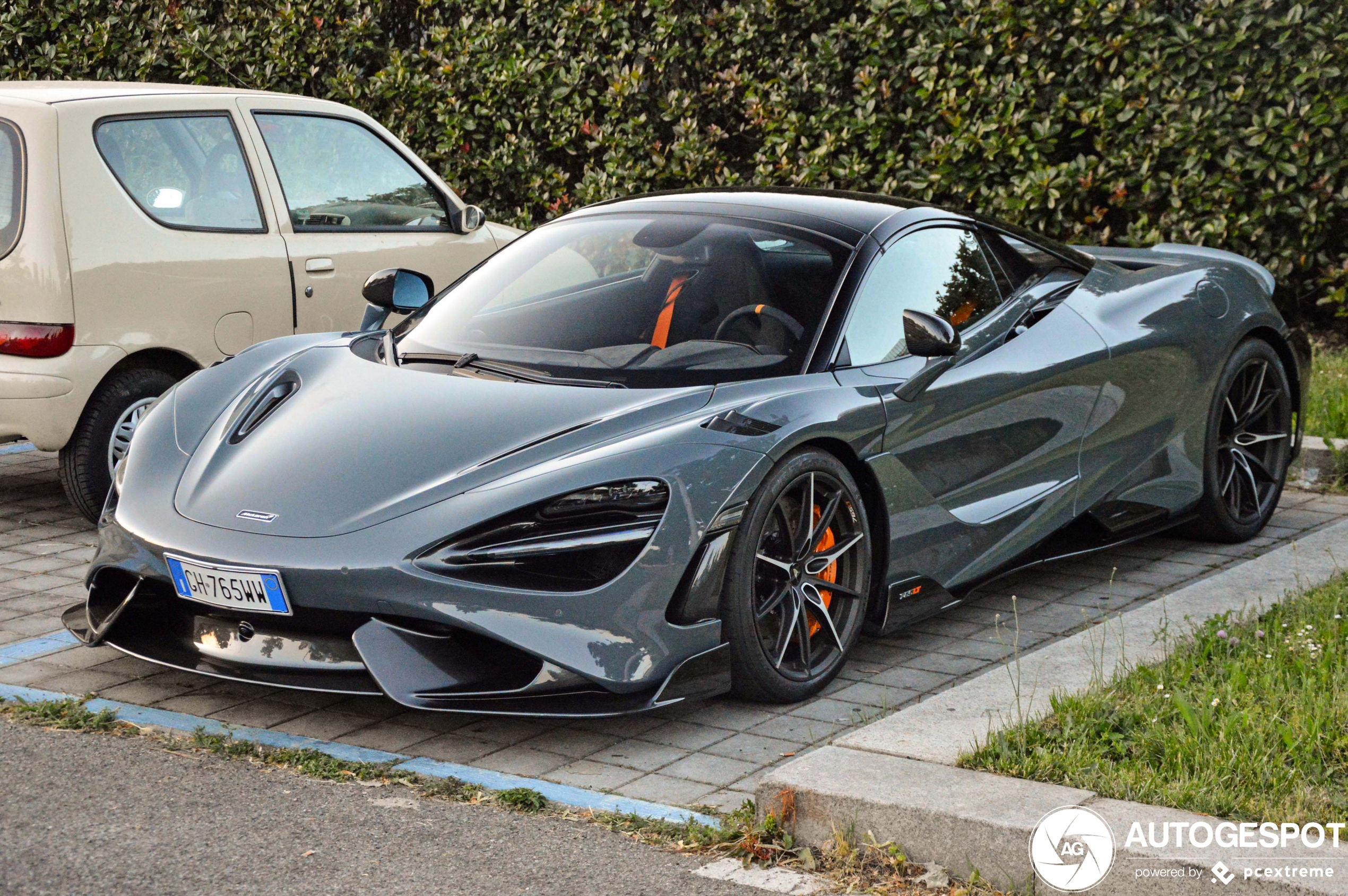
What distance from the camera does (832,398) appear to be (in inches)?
183

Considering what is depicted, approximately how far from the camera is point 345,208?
24.9 ft

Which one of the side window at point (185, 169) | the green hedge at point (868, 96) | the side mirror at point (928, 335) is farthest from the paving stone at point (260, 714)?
the green hedge at point (868, 96)

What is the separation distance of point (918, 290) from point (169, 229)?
328 cm

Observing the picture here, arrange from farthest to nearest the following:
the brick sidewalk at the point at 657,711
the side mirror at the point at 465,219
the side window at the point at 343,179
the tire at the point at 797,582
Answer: the side mirror at the point at 465,219 < the side window at the point at 343,179 < the tire at the point at 797,582 < the brick sidewalk at the point at 657,711

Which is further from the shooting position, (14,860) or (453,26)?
(453,26)

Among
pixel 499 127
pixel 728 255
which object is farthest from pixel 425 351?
pixel 499 127

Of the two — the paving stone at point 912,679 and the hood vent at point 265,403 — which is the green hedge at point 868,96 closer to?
the paving stone at point 912,679

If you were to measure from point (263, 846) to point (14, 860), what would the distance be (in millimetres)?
514

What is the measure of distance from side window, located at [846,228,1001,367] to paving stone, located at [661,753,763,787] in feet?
4.51

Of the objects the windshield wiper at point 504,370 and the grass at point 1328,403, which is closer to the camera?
the windshield wiper at point 504,370

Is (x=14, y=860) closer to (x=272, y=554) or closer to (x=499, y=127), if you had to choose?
(x=272, y=554)

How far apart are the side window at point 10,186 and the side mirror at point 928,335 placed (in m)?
3.60

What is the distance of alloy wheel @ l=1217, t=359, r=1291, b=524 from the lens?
252 inches

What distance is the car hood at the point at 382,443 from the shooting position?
4.17 metres
